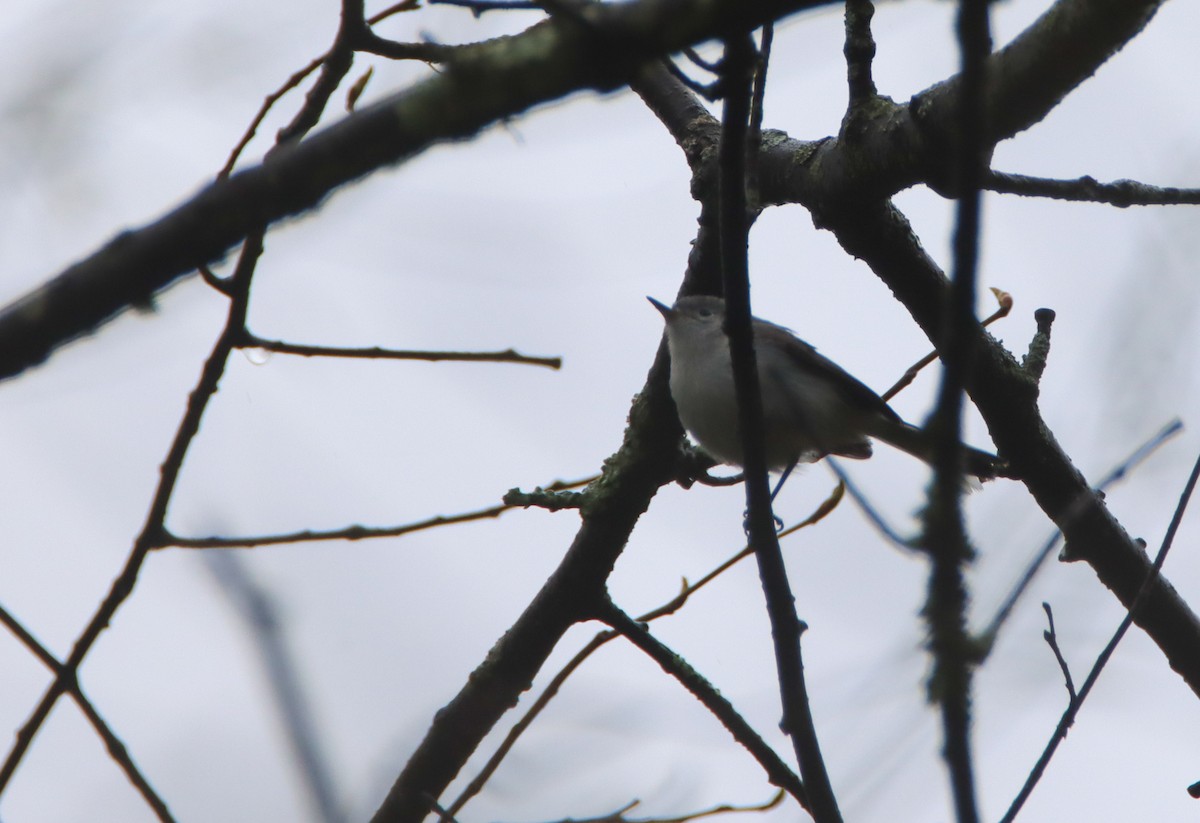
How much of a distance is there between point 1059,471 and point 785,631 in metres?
1.71

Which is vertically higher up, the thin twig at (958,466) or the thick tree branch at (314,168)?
the thick tree branch at (314,168)

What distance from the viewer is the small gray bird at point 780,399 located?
3.92 m

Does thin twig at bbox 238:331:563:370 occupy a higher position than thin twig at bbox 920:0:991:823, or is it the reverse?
thin twig at bbox 238:331:563:370

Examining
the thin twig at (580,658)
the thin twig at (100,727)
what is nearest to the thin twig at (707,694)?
the thin twig at (580,658)

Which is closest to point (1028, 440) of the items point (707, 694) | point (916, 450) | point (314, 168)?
point (916, 450)

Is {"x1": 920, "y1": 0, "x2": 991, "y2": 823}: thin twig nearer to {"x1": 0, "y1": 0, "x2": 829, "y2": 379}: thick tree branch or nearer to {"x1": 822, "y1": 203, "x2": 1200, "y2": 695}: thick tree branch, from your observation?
{"x1": 0, "y1": 0, "x2": 829, "y2": 379}: thick tree branch

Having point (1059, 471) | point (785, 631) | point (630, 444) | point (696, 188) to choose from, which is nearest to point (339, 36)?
point (785, 631)

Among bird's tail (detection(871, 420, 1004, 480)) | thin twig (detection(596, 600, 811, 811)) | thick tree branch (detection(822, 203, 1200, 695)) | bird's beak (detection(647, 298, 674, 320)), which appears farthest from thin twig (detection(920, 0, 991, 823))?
bird's beak (detection(647, 298, 674, 320))

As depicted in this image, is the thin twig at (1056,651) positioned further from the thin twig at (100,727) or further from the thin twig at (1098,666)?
the thin twig at (100,727)

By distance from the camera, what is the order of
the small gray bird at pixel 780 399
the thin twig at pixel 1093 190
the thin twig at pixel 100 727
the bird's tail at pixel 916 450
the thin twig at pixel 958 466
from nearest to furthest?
the thin twig at pixel 958 466
the thin twig at pixel 100 727
the thin twig at pixel 1093 190
the small gray bird at pixel 780 399
the bird's tail at pixel 916 450

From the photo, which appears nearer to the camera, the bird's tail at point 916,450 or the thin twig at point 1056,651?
the thin twig at point 1056,651

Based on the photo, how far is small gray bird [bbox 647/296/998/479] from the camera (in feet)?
12.9

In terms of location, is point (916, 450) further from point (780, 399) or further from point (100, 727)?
point (100, 727)

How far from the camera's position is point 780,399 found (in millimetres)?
4516
